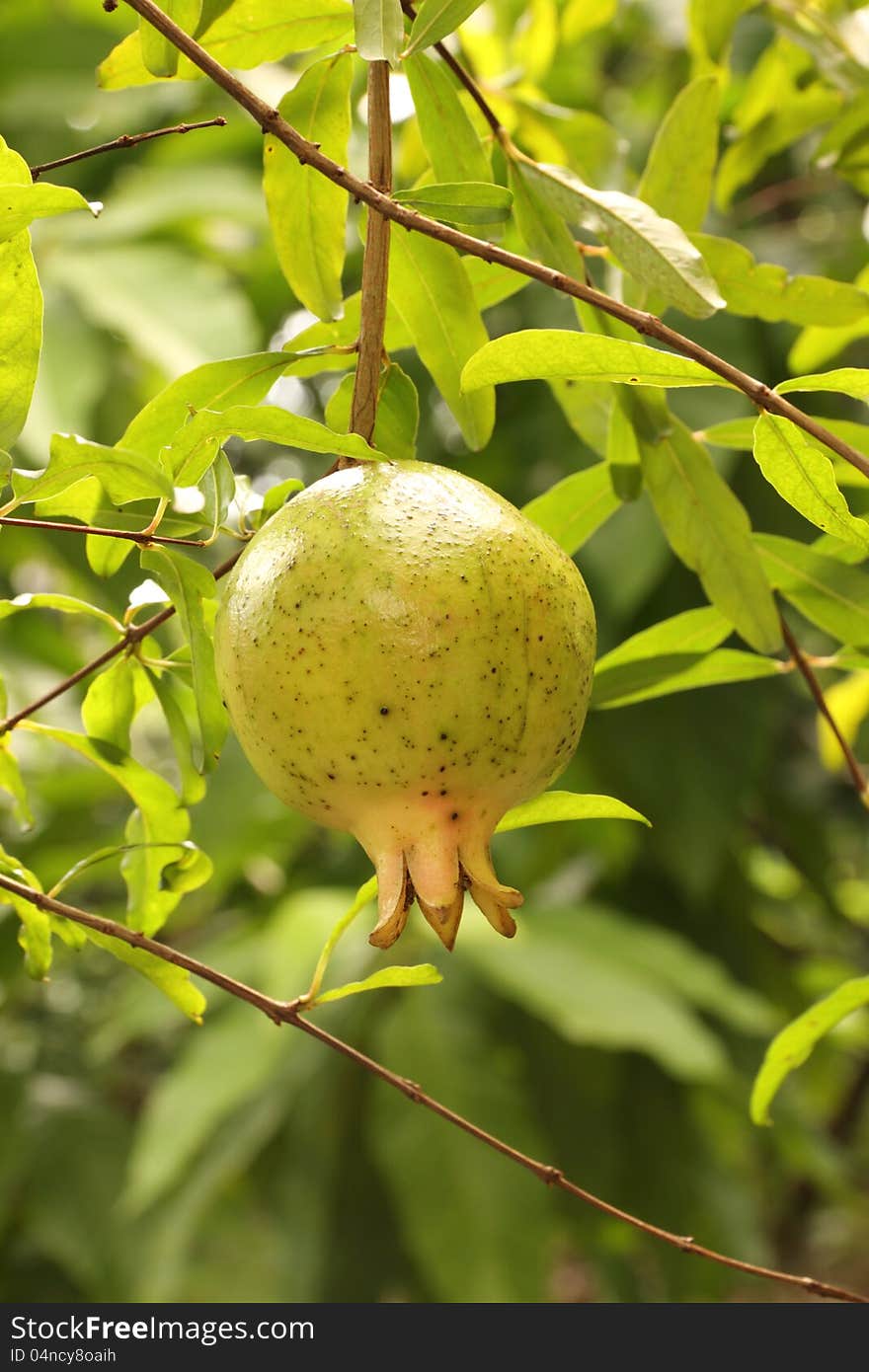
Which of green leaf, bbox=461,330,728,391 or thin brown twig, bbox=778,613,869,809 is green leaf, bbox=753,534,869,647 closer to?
thin brown twig, bbox=778,613,869,809

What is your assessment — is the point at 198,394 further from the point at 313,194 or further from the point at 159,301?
the point at 159,301

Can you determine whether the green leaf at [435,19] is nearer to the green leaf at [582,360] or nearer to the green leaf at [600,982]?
the green leaf at [582,360]

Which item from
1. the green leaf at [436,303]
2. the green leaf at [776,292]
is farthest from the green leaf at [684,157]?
the green leaf at [436,303]

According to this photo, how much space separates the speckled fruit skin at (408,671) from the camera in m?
0.30

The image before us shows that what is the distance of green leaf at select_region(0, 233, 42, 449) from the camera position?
0.34m

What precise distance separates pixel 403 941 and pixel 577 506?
3.12 ft

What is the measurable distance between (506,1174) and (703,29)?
991 mm

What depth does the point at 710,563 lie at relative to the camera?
0.45m

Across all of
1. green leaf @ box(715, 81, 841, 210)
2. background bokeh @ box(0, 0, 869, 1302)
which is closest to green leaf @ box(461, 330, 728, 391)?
green leaf @ box(715, 81, 841, 210)

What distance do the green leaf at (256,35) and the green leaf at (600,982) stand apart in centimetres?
82

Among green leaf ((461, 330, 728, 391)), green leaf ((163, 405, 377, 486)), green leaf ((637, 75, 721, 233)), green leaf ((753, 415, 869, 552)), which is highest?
green leaf ((637, 75, 721, 233))

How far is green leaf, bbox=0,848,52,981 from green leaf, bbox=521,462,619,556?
0.66 feet

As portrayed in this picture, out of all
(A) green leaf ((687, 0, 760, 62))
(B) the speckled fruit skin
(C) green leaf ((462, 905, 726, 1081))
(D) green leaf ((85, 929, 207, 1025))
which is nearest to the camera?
(B) the speckled fruit skin

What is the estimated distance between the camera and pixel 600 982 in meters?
1.19
